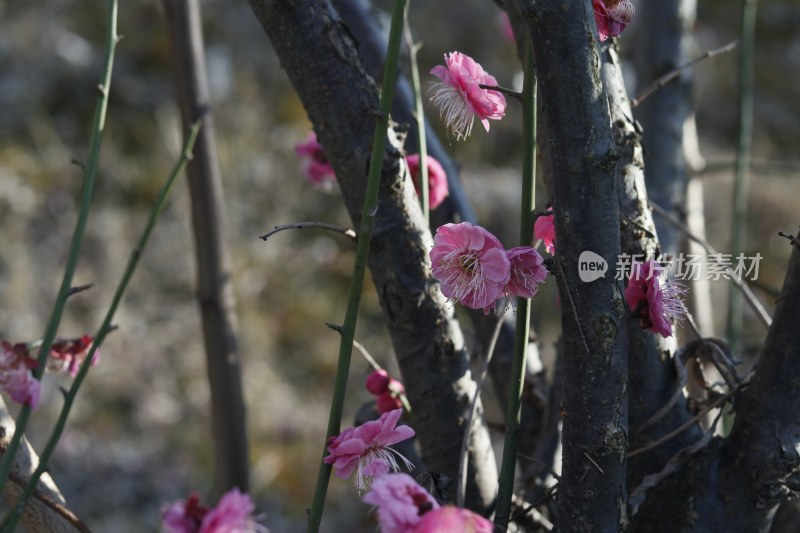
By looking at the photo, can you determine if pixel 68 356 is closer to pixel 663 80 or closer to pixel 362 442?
pixel 362 442

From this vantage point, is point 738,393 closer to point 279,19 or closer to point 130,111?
point 279,19

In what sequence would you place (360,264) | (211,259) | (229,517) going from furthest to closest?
(211,259) → (360,264) → (229,517)

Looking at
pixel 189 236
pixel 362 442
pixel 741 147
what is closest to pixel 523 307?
pixel 362 442

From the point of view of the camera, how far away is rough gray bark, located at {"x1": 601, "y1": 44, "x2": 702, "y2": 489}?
0.67m

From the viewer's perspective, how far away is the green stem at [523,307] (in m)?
0.54

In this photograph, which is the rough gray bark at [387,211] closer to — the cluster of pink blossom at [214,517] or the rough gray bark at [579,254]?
the rough gray bark at [579,254]

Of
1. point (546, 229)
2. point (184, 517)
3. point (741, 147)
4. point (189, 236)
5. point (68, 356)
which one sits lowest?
point (184, 517)

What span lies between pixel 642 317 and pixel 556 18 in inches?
8.7

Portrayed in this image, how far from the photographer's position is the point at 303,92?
68 centimetres

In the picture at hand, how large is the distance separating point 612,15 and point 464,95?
0.11 m

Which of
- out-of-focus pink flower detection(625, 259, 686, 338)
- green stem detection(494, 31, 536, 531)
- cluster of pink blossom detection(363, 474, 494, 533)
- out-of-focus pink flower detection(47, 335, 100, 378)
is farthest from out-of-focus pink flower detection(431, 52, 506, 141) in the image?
out-of-focus pink flower detection(47, 335, 100, 378)

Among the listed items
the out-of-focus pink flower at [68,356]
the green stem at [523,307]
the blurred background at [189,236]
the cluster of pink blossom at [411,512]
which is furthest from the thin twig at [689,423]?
the blurred background at [189,236]

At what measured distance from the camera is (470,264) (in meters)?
0.55

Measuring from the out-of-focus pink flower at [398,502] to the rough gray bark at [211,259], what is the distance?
598 mm
